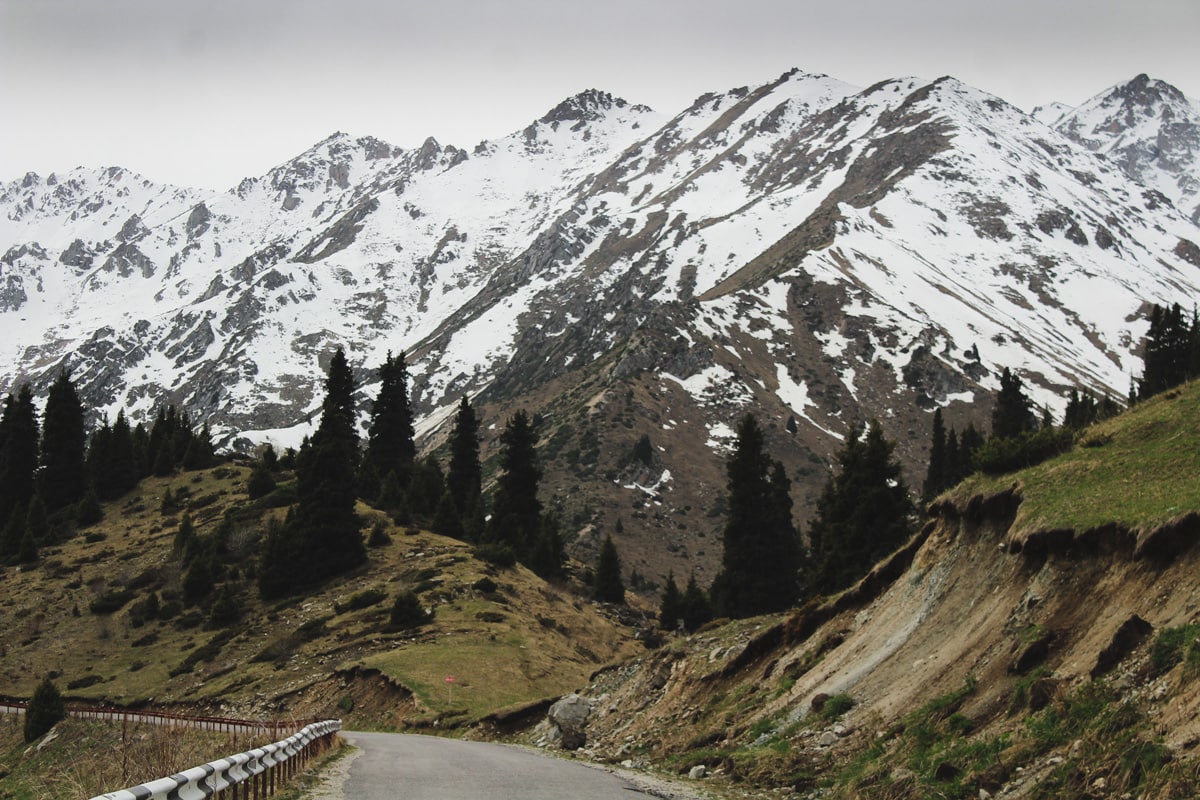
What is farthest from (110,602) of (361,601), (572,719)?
(572,719)

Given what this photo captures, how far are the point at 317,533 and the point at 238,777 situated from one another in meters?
52.3

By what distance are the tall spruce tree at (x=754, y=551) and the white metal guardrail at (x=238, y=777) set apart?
3973cm

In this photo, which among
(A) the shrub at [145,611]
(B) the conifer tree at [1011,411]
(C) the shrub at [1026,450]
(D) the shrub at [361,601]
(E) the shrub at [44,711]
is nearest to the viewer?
(C) the shrub at [1026,450]

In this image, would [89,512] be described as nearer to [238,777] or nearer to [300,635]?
[300,635]

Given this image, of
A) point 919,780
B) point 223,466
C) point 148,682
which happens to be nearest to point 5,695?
point 148,682

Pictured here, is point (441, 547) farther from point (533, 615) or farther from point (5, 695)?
point (5, 695)

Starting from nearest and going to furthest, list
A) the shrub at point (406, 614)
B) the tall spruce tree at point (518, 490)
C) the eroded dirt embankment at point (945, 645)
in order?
the eroded dirt embankment at point (945, 645), the shrub at point (406, 614), the tall spruce tree at point (518, 490)

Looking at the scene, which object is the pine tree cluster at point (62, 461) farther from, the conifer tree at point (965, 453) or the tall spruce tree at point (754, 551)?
the conifer tree at point (965, 453)

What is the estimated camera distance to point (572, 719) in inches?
1304

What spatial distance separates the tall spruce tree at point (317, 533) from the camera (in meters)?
63.7

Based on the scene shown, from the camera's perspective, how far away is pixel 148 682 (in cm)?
5281

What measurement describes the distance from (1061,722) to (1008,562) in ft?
22.0

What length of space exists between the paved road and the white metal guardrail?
103 centimetres

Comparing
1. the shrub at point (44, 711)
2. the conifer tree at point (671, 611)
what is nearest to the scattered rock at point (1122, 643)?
the shrub at point (44, 711)
